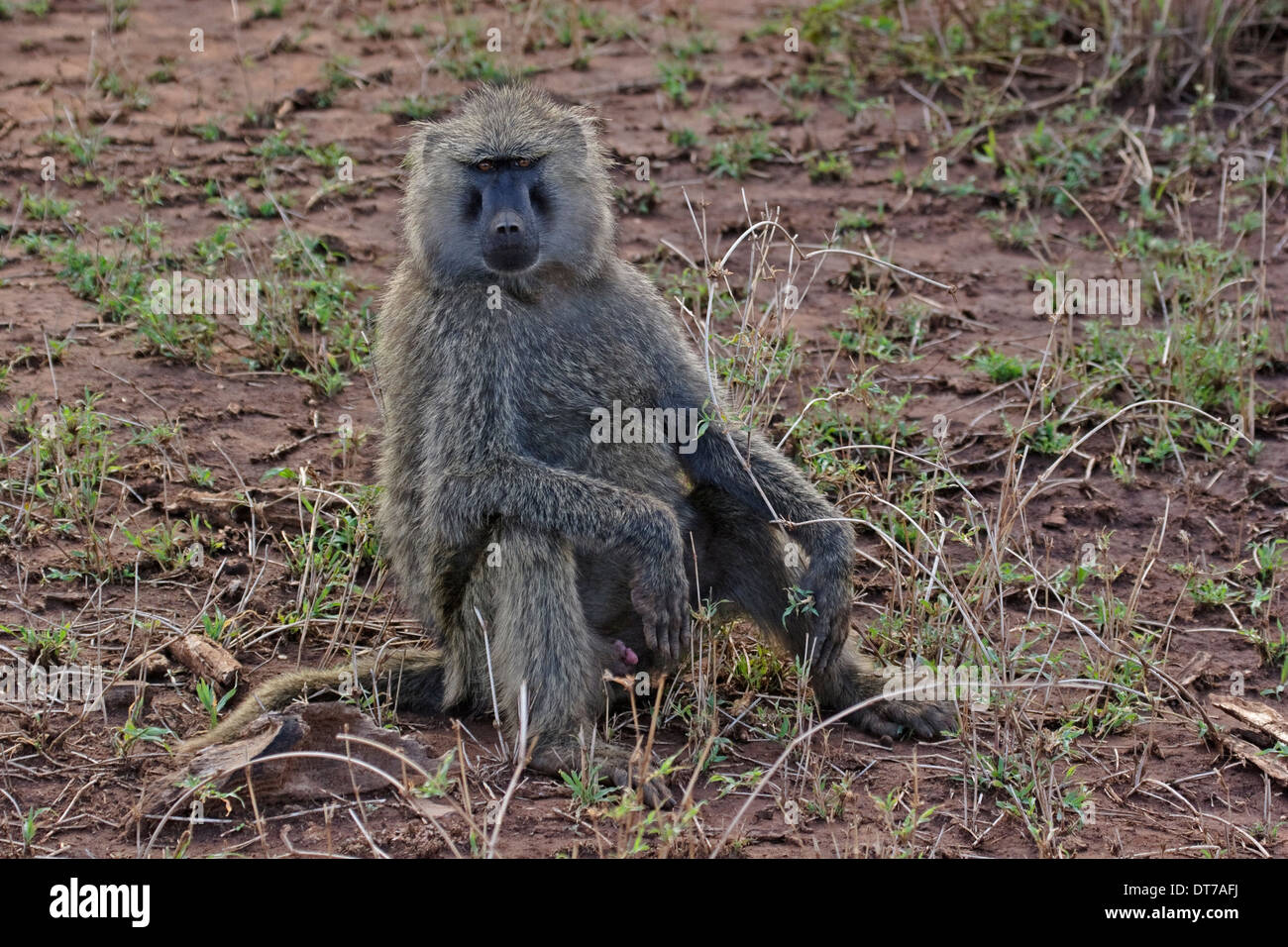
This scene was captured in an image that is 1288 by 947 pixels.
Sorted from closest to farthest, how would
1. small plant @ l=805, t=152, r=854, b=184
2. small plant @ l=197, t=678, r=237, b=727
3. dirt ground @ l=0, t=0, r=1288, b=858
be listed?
dirt ground @ l=0, t=0, r=1288, b=858 → small plant @ l=197, t=678, r=237, b=727 → small plant @ l=805, t=152, r=854, b=184

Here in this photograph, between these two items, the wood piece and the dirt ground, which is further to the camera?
the wood piece

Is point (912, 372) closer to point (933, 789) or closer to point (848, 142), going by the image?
point (848, 142)

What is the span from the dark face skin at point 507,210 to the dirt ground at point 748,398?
0.67 m

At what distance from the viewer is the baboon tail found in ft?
12.3

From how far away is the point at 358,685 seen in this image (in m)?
4.00

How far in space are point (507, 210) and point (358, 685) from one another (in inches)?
52.0

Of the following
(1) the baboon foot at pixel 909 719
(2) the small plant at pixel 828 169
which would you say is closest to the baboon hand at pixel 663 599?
(1) the baboon foot at pixel 909 719

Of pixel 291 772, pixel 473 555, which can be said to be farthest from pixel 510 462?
pixel 291 772

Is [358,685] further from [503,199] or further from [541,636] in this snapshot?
[503,199]

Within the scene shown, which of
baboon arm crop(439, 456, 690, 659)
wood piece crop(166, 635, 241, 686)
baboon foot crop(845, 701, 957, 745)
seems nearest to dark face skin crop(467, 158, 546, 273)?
baboon arm crop(439, 456, 690, 659)

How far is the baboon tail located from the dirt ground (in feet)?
0.38

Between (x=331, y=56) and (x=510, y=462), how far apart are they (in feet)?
14.8

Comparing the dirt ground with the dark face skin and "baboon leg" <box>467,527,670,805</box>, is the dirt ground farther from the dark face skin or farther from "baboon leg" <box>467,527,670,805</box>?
the dark face skin

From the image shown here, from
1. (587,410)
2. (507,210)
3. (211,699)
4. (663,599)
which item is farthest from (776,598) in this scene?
(211,699)
